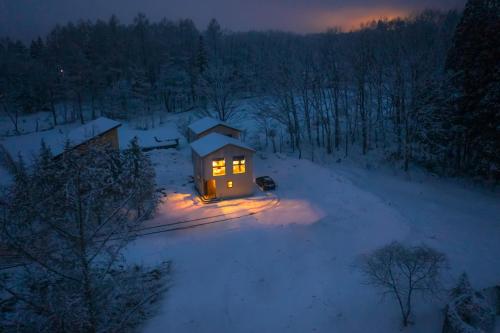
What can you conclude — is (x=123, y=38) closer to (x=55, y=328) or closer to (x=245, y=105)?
(x=245, y=105)

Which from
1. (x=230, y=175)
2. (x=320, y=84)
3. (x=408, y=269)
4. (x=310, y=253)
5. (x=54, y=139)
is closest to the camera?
(x=408, y=269)

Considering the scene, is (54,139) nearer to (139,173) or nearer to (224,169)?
(139,173)

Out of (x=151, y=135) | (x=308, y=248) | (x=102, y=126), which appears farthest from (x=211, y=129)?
(x=308, y=248)

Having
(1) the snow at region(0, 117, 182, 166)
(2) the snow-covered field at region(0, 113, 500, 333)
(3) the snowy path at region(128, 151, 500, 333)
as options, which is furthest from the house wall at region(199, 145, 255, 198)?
(1) the snow at region(0, 117, 182, 166)

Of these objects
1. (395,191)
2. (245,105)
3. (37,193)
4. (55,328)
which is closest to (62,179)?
(37,193)

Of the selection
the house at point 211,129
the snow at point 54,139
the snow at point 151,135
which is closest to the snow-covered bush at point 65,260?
the snow at point 54,139

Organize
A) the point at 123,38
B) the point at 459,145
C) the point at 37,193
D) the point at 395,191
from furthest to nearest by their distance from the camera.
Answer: the point at 123,38 < the point at 459,145 < the point at 395,191 < the point at 37,193
